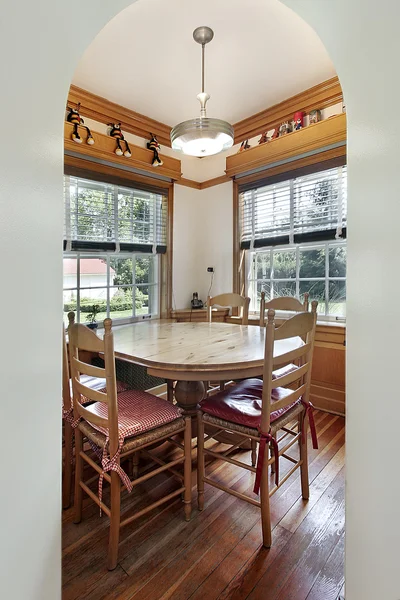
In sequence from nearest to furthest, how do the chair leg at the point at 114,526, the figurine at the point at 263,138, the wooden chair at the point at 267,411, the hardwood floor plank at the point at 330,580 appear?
the hardwood floor plank at the point at 330,580
the chair leg at the point at 114,526
the wooden chair at the point at 267,411
the figurine at the point at 263,138

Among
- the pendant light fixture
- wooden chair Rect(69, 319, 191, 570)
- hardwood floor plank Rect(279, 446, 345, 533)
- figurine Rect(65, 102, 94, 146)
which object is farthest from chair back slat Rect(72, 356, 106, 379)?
figurine Rect(65, 102, 94, 146)

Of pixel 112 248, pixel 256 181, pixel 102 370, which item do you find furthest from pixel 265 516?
pixel 256 181

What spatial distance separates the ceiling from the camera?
1967 millimetres

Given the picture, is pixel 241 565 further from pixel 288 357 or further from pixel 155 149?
pixel 155 149

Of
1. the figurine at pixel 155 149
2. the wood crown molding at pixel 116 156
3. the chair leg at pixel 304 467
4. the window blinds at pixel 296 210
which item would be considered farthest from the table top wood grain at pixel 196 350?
the figurine at pixel 155 149

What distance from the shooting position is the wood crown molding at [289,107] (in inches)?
107

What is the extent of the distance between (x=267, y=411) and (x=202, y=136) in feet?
5.26

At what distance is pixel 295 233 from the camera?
315cm

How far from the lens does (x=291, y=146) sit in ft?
9.53
